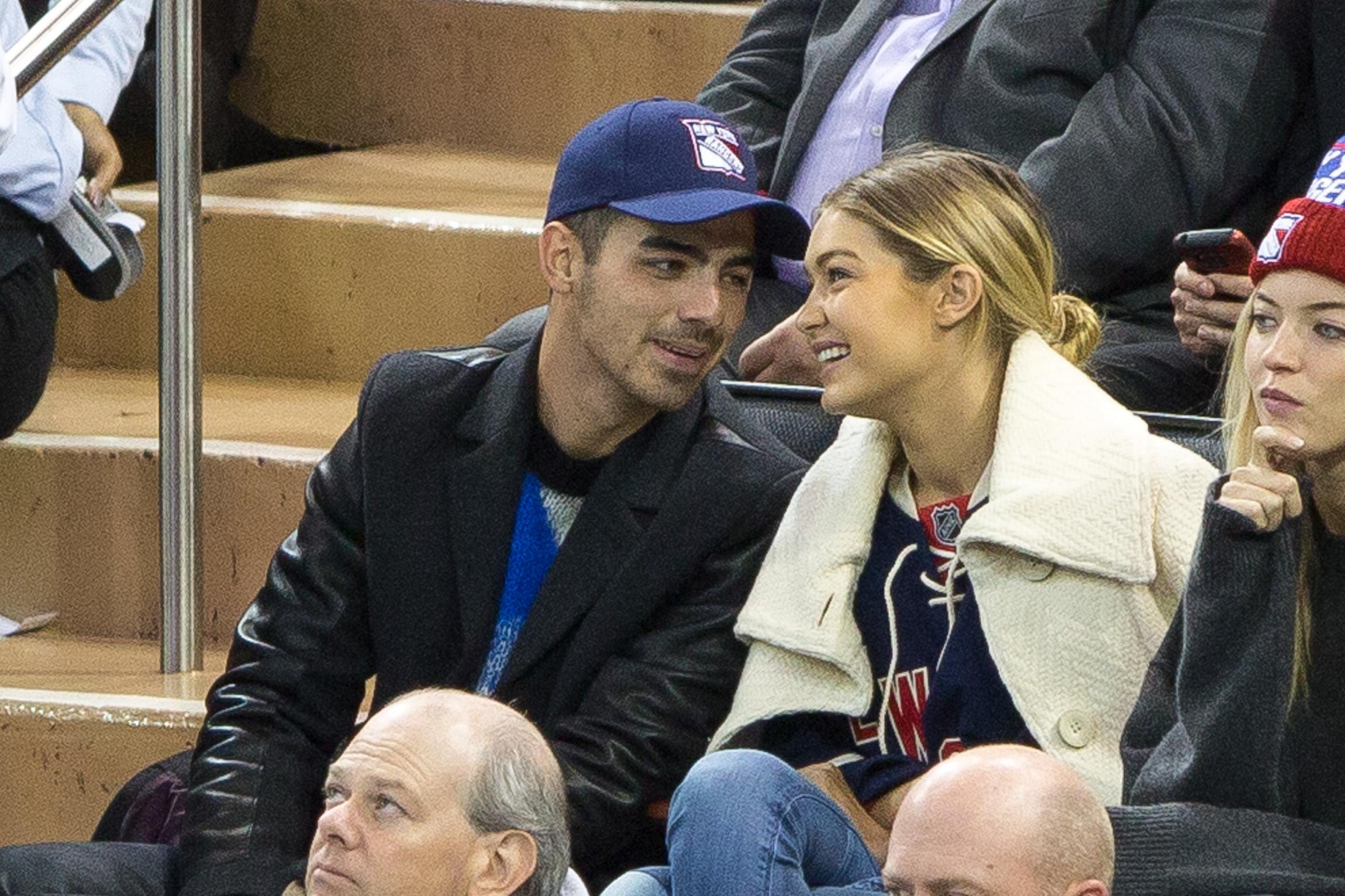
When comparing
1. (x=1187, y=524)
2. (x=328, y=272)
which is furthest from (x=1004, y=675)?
(x=328, y=272)

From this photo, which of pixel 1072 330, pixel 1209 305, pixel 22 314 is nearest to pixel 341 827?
pixel 1072 330

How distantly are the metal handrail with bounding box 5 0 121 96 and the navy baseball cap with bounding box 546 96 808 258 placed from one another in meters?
0.74

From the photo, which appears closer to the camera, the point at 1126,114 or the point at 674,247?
the point at 674,247

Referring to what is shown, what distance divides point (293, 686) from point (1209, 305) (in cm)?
106

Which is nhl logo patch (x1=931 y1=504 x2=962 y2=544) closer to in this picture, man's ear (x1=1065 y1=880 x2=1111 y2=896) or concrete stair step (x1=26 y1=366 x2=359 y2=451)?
man's ear (x1=1065 y1=880 x2=1111 y2=896)

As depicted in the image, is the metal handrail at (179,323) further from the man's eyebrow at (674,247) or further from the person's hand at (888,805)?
the person's hand at (888,805)

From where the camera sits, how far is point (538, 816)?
6.52 ft

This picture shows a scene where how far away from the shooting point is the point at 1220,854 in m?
1.88

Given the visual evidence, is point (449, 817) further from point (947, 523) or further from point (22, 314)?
point (22, 314)

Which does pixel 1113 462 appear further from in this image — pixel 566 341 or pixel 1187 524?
pixel 566 341

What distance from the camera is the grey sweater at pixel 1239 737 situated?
1885mm

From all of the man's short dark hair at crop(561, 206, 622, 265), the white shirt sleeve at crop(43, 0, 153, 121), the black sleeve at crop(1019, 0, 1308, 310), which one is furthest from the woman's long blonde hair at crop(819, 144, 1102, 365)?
the white shirt sleeve at crop(43, 0, 153, 121)

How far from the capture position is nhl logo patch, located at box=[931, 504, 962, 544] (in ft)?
7.47

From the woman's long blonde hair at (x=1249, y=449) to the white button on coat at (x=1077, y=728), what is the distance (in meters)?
0.20
